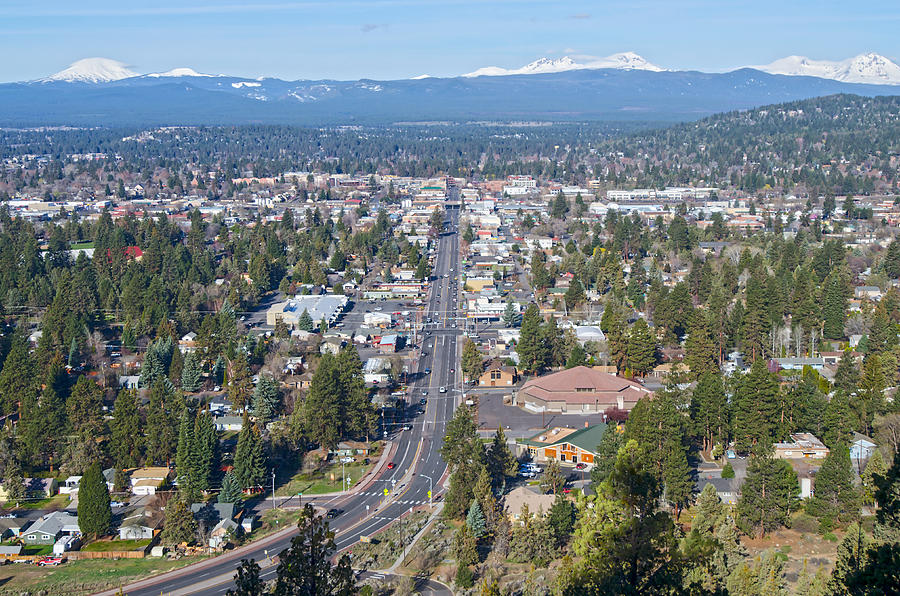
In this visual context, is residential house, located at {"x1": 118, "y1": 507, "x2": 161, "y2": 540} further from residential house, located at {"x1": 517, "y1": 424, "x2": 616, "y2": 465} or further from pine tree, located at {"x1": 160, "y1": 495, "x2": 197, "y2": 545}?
residential house, located at {"x1": 517, "y1": 424, "x2": 616, "y2": 465}

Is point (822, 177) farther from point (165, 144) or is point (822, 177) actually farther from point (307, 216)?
point (165, 144)

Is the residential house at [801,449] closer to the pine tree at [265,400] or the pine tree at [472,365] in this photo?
the pine tree at [472,365]

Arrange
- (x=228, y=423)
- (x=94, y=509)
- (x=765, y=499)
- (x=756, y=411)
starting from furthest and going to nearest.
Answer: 1. (x=228, y=423)
2. (x=756, y=411)
3. (x=94, y=509)
4. (x=765, y=499)

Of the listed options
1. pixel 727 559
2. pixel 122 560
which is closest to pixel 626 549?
pixel 727 559

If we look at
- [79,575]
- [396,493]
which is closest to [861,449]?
[396,493]

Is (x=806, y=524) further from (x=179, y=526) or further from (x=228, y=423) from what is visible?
(x=228, y=423)
